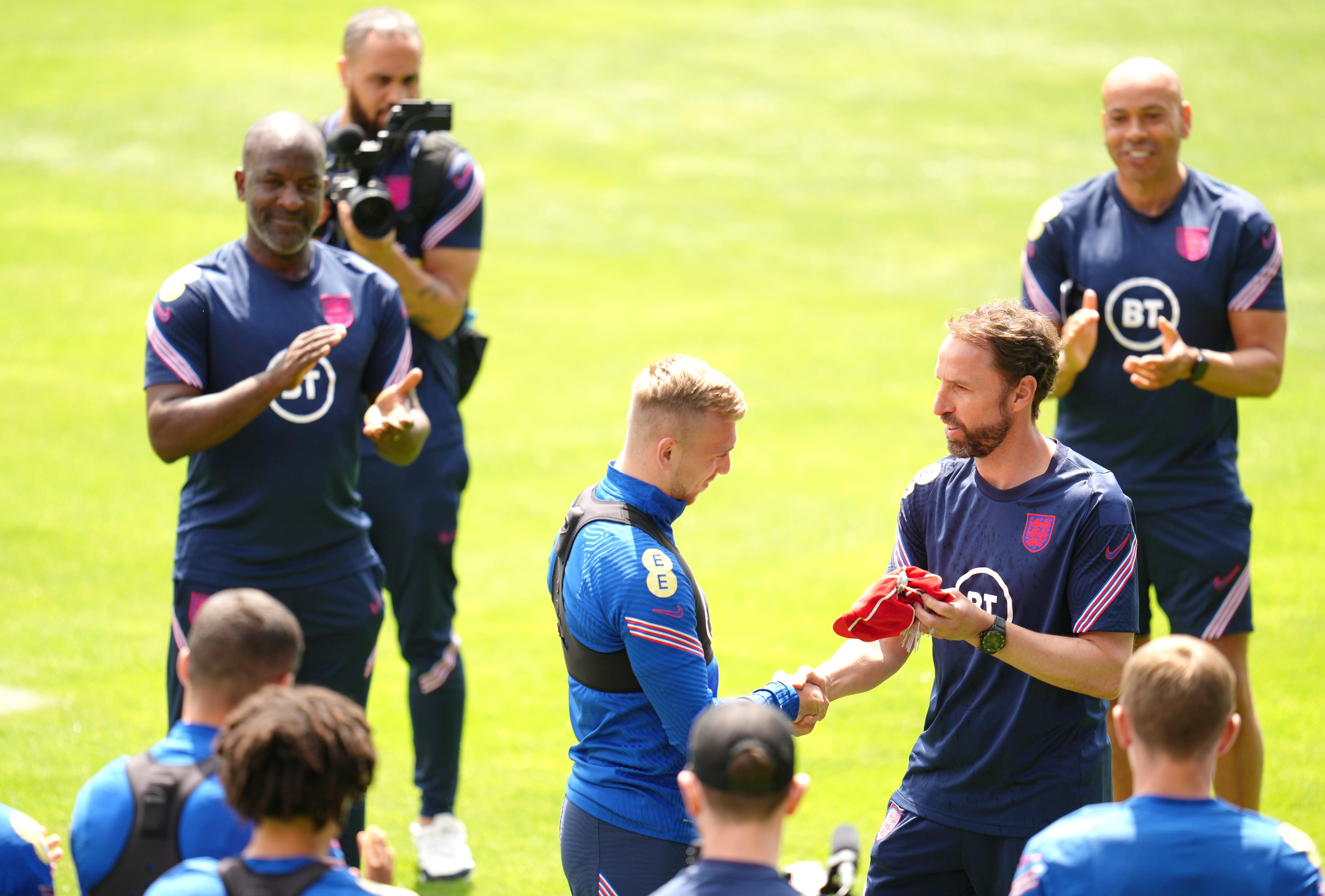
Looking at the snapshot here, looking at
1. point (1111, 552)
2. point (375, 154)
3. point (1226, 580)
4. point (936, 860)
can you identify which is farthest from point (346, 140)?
point (1226, 580)

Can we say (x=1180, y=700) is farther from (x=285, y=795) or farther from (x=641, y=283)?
(x=641, y=283)

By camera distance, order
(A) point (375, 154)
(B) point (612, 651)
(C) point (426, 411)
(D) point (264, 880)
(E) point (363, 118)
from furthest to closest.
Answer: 1. (E) point (363, 118)
2. (C) point (426, 411)
3. (A) point (375, 154)
4. (B) point (612, 651)
5. (D) point (264, 880)

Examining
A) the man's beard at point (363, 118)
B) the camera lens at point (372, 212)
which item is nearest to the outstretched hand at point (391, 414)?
the camera lens at point (372, 212)

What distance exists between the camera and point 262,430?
16.4 feet

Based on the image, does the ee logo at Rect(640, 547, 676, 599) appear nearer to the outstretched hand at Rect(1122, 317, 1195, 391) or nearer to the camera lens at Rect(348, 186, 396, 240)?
the outstretched hand at Rect(1122, 317, 1195, 391)

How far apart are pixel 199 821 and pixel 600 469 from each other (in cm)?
877

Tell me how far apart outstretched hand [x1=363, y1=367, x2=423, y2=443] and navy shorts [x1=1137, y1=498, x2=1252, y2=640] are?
10.1ft

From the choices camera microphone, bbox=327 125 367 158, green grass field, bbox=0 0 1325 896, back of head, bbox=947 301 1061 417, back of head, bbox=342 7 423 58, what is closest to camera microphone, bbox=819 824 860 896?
green grass field, bbox=0 0 1325 896

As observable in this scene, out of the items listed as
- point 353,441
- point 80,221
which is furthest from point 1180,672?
point 80,221

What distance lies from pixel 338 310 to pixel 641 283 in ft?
38.2

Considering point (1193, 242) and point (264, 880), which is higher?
point (1193, 242)

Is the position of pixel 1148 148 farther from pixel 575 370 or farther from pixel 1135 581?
pixel 575 370

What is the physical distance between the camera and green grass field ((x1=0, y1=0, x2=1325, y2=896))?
25.6ft

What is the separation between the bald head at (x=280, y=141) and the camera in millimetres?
5062
